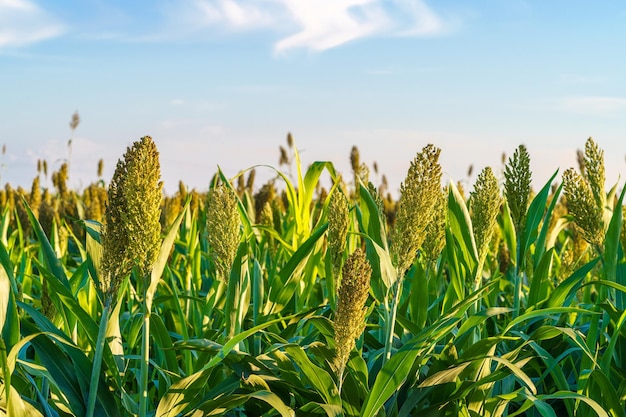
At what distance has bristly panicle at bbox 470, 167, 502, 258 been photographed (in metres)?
2.25

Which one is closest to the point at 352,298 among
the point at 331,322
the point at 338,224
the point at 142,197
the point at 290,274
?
the point at 331,322

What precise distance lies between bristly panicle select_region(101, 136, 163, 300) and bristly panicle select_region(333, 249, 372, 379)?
0.50 metres

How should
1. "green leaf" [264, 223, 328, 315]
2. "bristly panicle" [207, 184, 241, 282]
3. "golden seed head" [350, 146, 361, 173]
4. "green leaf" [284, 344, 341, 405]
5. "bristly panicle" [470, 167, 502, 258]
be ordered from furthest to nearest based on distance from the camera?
1. "golden seed head" [350, 146, 361, 173]
2. "green leaf" [264, 223, 328, 315]
3. "bristly panicle" [470, 167, 502, 258]
4. "bristly panicle" [207, 184, 241, 282]
5. "green leaf" [284, 344, 341, 405]

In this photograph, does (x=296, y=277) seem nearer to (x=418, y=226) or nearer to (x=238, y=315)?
(x=238, y=315)

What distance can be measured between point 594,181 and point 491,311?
0.86 meters

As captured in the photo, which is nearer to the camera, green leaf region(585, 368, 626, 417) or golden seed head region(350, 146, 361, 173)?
green leaf region(585, 368, 626, 417)

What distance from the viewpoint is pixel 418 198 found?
1.88m

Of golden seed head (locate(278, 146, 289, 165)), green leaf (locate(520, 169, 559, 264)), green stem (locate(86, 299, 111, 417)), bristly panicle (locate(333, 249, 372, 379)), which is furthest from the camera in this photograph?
golden seed head (locate(278, 146, 289, 165))

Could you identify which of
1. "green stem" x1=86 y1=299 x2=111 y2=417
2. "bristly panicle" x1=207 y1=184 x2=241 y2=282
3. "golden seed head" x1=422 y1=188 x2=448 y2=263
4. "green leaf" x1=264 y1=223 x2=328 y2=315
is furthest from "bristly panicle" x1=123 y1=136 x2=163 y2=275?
"golden seed head" x1=422 y1=188 x2=448 y2=263

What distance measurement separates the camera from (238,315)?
2246 mm

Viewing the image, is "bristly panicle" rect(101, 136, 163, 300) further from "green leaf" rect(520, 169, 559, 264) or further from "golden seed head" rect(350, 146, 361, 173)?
"golden seed head" rect(350, 146, 361, 173)

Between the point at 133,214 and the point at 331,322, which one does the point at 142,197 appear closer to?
the point at 133,214

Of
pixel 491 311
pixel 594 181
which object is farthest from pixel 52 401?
pixel 594 181

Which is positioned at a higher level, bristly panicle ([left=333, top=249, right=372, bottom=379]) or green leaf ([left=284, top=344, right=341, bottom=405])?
bristly panicle ([left=333, top=249, right=372, bottom=379])
